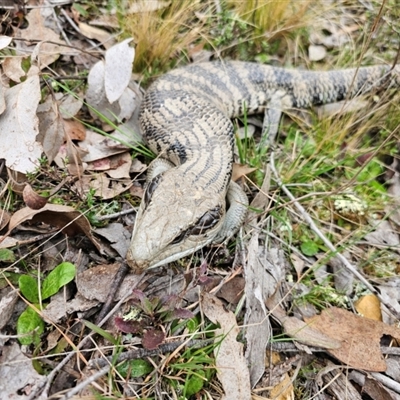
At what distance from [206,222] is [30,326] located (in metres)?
1.23

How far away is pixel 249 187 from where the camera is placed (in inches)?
145

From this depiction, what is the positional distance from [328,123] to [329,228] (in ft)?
3.72

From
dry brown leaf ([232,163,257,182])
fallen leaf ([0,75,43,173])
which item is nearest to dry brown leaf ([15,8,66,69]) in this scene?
fallen leaf ([0,75,43,173])

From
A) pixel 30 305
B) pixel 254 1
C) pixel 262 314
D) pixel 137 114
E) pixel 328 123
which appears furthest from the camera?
pixel 254 1

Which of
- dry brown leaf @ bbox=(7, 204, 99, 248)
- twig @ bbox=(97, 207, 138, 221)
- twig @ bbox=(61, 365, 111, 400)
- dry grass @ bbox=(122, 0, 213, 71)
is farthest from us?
dry grass @ bbox=(122, 0, 213, 71)

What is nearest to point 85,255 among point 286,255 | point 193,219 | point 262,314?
point 193,219

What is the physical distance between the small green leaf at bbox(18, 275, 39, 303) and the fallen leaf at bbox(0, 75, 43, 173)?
0.76 metres

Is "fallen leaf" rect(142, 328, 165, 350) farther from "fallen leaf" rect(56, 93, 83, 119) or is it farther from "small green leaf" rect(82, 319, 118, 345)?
"fallen leaf" rect(56, 93, 83, 119)

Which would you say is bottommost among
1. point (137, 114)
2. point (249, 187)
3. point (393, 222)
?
point (393, 222)

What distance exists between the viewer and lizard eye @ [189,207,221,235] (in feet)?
9.45

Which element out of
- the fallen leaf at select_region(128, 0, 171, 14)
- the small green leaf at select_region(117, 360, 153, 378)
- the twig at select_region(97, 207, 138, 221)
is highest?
the fallen leaf at select_region(128, 0, 171, 14)

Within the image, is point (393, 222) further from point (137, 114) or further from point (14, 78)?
point (14, 78)

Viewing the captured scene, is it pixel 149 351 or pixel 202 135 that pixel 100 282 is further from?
pixel 202 135

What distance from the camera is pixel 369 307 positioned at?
317 cm
